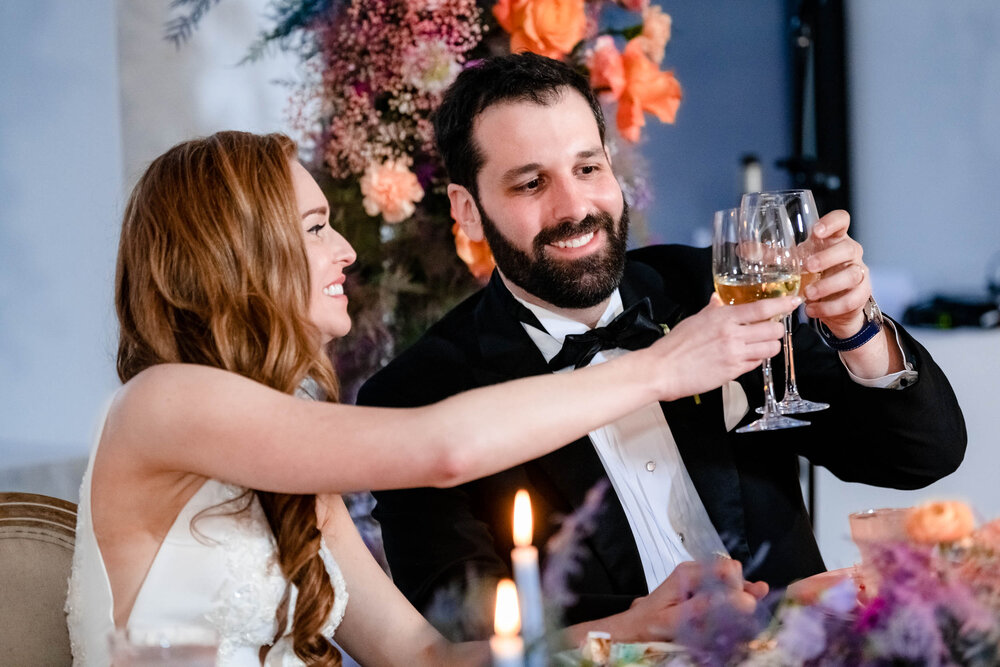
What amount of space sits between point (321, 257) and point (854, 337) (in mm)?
896

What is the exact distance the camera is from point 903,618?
0.85 metres

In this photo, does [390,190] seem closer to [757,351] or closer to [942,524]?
[757,351]

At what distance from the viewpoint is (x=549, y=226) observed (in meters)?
2.12

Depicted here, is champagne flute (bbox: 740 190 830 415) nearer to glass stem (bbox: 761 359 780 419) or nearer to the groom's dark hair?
glass stem (bbox: 761 359 780 419)

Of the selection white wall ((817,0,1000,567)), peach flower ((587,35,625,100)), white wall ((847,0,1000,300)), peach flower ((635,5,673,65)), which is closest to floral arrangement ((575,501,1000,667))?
peach flower ((587,35,625,100))

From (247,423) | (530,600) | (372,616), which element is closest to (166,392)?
(247,423)

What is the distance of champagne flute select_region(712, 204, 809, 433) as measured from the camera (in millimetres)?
1508

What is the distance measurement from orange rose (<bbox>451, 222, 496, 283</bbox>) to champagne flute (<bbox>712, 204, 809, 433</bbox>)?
91 cm

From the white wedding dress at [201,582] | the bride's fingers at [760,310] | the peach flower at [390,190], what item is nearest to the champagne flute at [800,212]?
the bride's fingers at [760,310]

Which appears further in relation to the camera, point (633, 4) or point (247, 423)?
point (633, 4)

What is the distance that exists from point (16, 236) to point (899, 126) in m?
3.91

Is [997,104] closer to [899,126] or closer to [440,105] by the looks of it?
[899,126]

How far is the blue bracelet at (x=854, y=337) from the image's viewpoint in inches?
69.4

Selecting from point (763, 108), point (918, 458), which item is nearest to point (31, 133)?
point (918, 458)
